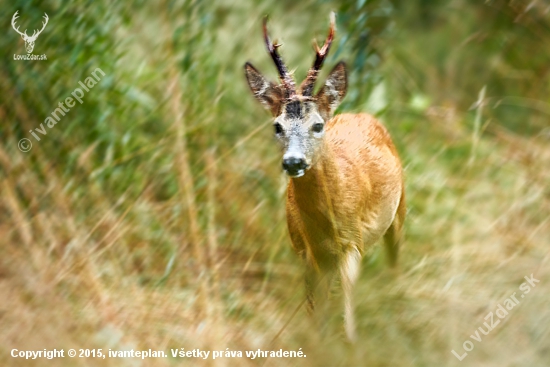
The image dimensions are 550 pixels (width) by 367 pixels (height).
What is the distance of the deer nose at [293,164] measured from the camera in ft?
13.8

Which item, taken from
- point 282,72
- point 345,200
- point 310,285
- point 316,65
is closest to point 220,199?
point 310,285

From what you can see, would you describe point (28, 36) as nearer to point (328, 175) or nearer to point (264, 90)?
point (264, 90)

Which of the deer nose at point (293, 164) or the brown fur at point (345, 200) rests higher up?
the deer nose at point (293, 164)

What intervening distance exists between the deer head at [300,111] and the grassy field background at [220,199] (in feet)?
3.32

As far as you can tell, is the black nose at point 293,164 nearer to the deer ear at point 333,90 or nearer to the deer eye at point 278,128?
the deer eye at point 278,128

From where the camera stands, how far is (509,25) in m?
7.20

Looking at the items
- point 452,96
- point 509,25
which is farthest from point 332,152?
point 452,96

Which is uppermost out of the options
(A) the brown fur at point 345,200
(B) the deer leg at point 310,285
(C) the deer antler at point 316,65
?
(C) the deer antler at point 316,65

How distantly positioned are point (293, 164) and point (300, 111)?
13.6 inches

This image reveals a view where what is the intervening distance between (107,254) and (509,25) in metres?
3.85

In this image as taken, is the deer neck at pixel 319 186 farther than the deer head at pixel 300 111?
Yes

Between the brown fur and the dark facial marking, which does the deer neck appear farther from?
the dark facial marking

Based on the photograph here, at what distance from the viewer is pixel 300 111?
4.41m

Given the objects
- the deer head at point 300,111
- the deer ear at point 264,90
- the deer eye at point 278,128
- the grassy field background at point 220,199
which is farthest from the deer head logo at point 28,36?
the deer eye at point 278,128
